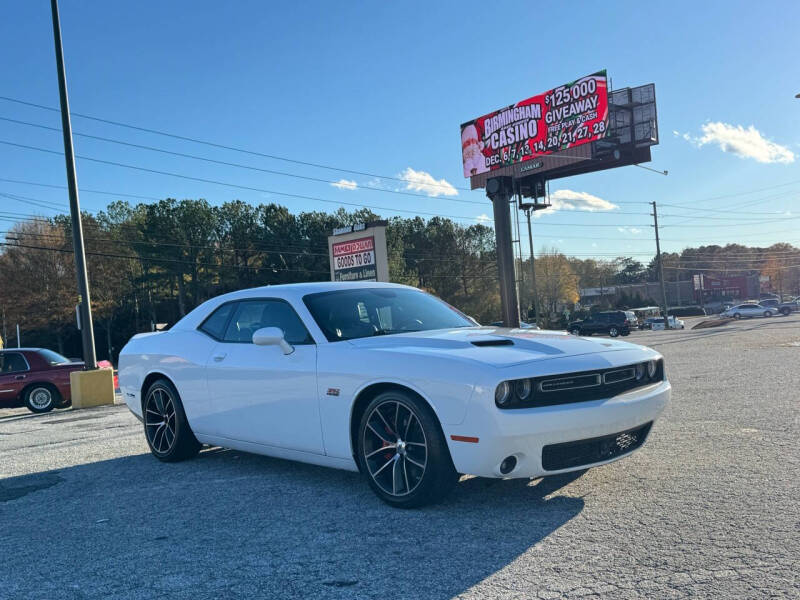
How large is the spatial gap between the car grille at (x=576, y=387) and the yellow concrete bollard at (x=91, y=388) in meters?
11.4

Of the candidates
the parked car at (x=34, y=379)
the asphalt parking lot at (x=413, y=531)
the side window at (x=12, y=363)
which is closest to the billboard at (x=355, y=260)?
the parked car at (x=34, y=379)

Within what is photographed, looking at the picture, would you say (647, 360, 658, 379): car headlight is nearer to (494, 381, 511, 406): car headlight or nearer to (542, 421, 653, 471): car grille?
(542, 421, 653, 471): car grille

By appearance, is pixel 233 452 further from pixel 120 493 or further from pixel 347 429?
pixel 347 429

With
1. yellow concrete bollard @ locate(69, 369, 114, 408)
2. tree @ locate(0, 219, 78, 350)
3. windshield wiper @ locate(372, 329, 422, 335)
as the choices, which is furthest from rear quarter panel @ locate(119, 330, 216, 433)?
tree @ locate(0, 219, 78, 350)

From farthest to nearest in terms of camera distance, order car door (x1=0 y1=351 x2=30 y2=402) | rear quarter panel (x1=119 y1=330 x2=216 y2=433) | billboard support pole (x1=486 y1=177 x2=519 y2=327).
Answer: billboard support pole (x1=486 y1=177 x2=519 y2=327), car door (x1=0 y1=351 x2=30 y2=402), rear quarter panel (x1=119 y1=330 x2=216 y2=433)

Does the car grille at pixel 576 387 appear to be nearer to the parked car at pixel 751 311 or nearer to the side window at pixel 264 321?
the side window at pixel 264 321

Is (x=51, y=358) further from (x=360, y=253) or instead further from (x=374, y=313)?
(x=360, y=253)

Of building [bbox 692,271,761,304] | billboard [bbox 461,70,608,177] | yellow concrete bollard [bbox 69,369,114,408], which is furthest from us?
building [bbox 692,271,761,304]

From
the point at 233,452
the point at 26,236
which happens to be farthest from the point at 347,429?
the point at 26,236

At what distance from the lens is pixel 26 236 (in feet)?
159

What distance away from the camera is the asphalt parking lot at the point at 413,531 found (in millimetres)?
2930

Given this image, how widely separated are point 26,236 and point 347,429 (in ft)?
172

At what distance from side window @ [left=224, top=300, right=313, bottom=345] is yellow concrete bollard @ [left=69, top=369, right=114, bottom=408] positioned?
878cm

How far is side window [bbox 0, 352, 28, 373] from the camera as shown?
46.1ft
